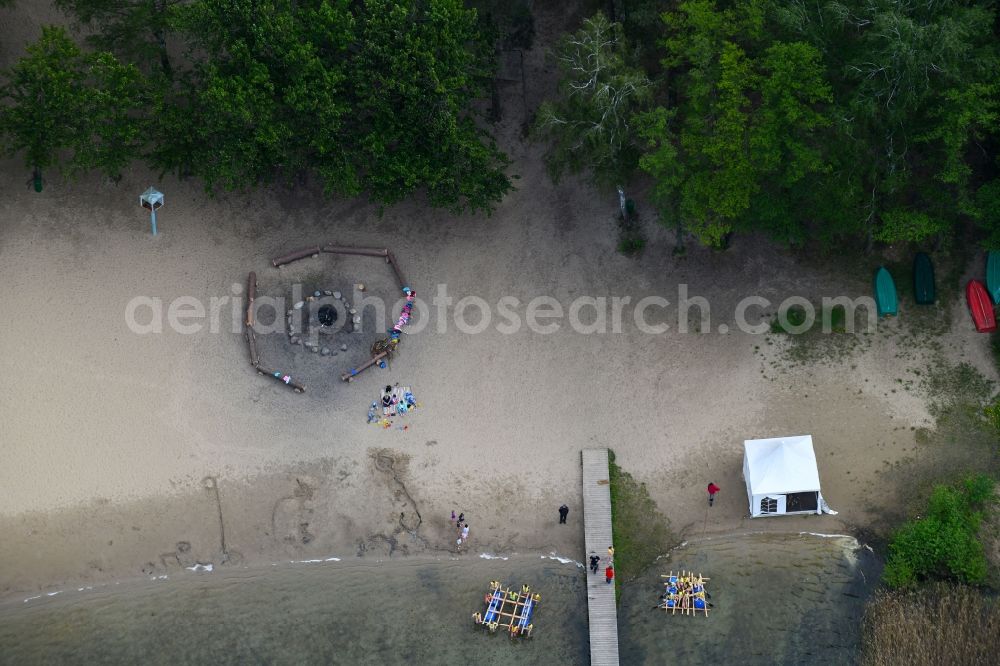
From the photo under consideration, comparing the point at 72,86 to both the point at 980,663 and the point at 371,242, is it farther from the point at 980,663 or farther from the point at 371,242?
the point at 980,663

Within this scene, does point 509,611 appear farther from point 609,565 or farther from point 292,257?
point 292,257

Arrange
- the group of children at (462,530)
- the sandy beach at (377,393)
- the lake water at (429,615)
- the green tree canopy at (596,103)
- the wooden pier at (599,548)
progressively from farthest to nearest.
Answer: the sandy beach at (377,393) → the group of children at (462,530) → the lake water at (429,615) → the wooden pier at (599,548) → the green tree canopy at (596,103)

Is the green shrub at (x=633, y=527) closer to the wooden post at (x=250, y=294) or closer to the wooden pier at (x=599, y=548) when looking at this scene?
the wooden pier at (x=599, y=548)

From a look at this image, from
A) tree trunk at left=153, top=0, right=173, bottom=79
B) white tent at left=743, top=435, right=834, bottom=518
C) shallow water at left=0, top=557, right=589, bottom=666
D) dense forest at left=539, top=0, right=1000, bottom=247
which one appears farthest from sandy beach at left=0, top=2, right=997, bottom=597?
tree trunk at left=153, top=0, right=173, bottom=79

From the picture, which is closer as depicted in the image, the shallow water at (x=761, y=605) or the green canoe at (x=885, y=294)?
the shallow water at (x=761, y=605)

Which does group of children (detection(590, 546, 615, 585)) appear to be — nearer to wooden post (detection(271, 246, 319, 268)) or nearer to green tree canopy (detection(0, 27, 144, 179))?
wooden post (detection(271, 246, 319, 268))

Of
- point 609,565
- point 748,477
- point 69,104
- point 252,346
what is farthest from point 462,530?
A: point 69,104

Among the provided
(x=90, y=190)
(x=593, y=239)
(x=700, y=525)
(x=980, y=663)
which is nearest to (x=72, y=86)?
(x=90, y=190)

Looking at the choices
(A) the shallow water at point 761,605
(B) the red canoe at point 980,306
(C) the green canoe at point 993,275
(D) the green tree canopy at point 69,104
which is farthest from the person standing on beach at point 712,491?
(D) the green tree canopy at point 69,104
